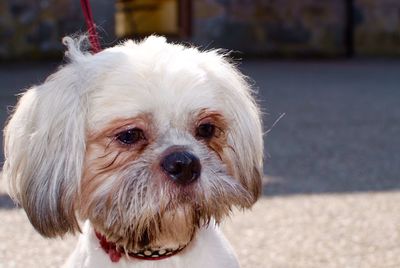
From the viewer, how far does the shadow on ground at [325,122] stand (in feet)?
21.2

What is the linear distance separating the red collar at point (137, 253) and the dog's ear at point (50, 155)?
156 mm

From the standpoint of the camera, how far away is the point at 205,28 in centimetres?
1661

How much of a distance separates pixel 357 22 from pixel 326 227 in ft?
42.9

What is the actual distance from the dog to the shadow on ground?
8.91 feet

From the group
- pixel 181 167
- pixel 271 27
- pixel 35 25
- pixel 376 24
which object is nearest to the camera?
pixel 181 167

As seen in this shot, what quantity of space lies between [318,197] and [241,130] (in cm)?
272

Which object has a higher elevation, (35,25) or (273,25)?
(35,25)

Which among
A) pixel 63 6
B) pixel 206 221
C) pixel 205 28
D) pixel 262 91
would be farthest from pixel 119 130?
pixel 205 28

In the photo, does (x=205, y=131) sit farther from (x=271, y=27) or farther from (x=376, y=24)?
(x=376, y=24)

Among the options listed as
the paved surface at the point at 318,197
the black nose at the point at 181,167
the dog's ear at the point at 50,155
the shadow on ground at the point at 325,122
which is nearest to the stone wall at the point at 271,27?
the shadow on ground at the point at 325,122

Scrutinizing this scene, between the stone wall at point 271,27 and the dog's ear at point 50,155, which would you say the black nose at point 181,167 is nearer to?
the dog's ear at point 50,155

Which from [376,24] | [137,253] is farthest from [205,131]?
[376,24]

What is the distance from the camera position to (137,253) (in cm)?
308

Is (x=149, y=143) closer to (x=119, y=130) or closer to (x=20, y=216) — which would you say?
(x=119, y=130)
